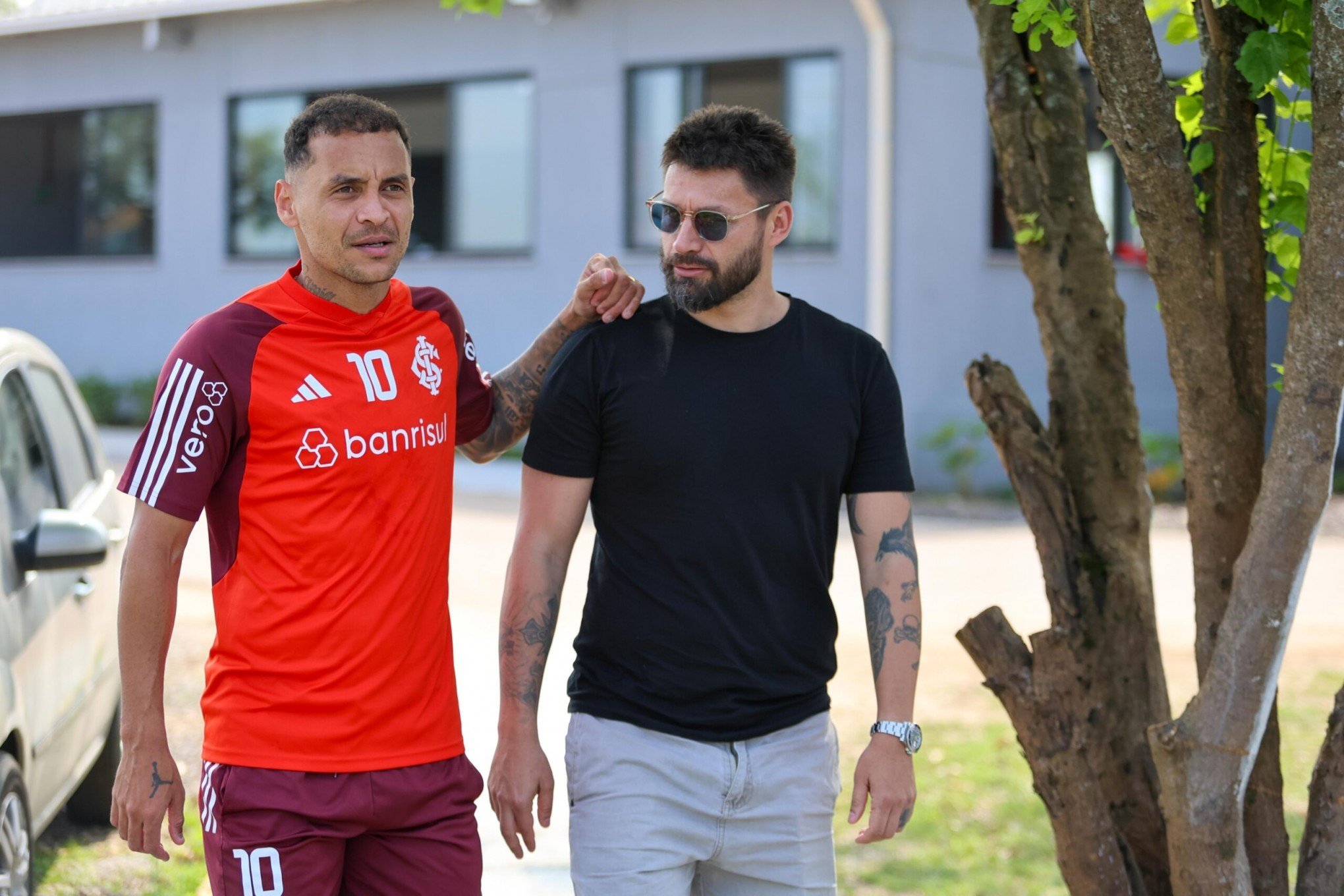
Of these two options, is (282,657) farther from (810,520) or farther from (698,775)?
(810,520)

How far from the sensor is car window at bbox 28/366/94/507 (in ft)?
16.3

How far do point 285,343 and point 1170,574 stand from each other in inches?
338

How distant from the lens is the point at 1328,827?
3090mm

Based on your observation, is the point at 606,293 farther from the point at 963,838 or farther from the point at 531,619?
the point at 963,838

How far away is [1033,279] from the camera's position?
12.6 feet

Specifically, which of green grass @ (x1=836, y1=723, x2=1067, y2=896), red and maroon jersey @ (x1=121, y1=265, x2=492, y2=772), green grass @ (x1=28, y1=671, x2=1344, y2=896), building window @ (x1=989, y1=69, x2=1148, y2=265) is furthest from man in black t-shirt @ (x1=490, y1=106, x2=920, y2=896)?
building window @ (x1=989, y1=69, x2=1148, y2=265)

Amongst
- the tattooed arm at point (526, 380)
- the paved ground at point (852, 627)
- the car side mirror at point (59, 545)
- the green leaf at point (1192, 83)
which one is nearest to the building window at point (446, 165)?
the paved ground at point (852, 627)

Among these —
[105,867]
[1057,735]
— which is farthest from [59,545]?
[1057,735]

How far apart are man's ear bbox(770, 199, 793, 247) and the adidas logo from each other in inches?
38.2

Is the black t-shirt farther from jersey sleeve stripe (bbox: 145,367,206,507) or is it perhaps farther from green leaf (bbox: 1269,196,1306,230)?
green leaf (bbox: 1269,196,1306,230)

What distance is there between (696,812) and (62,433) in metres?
3.10

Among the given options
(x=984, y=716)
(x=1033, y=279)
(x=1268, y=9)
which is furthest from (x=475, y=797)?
(x=984, y=716)

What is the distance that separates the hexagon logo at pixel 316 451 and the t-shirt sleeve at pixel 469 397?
0.39 meters

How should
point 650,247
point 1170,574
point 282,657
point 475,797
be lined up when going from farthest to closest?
point 650,247, point 1170,574, point 475,797, point 282,657
